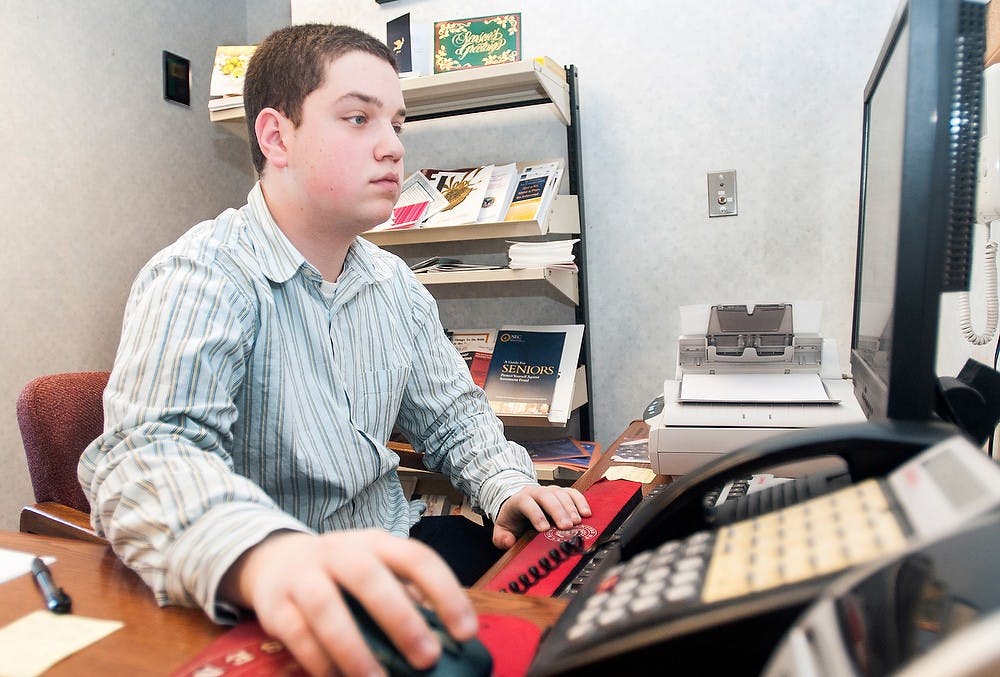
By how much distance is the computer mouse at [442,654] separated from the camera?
0.39 meters

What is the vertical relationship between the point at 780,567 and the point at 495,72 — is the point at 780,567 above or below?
below

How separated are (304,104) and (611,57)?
1.30 meters

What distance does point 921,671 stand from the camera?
217 mm

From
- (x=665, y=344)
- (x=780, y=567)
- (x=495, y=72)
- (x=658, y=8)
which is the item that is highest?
(x=658, y=8)

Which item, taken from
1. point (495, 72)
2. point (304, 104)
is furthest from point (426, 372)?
point (495, 72)

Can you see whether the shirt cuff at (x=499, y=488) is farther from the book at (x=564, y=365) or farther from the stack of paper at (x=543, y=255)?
the stack of paper at (x=543, y=255)

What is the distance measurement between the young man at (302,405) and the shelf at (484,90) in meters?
0.76

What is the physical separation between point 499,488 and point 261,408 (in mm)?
386

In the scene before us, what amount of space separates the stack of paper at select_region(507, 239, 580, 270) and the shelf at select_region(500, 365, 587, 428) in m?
0.35

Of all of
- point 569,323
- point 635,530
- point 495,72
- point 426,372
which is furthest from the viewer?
point 569,323

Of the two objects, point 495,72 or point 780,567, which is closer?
point 780,567

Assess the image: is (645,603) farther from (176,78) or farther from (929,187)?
(176,78)

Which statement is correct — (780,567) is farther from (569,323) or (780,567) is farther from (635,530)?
(569,323)

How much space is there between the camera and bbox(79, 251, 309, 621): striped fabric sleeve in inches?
21.5
